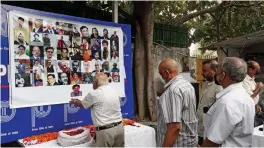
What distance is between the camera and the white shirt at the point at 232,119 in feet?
6.35

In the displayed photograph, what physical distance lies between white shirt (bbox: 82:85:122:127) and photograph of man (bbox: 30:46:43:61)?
825 millimetres

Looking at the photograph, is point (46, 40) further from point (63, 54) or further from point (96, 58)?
point (96, 58)

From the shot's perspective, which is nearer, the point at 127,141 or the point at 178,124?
the point at 178,124

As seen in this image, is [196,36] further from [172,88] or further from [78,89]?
[172,88]

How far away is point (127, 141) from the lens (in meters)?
3.94

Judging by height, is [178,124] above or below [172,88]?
below

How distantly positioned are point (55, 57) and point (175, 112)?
6.54ft

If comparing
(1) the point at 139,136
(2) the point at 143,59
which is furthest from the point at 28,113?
(2) the point at 143,59

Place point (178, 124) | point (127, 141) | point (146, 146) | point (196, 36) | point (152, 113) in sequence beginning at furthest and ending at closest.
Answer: point (196, 36) → point (152, 113) → point (146, 146) → point (127, 141) → point (178, 124)

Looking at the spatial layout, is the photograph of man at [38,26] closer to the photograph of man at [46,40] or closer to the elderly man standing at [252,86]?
the photograph of man at [46,40]

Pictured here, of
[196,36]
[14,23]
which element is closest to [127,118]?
[14,23]

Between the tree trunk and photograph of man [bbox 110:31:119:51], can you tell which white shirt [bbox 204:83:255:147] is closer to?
photograph of man [bbox 110:31:119:51]

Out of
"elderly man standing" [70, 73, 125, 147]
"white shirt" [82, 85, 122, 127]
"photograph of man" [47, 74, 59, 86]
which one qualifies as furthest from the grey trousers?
"photograph of man" [47, 74, 59, 86]

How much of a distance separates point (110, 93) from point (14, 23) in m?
1.41
